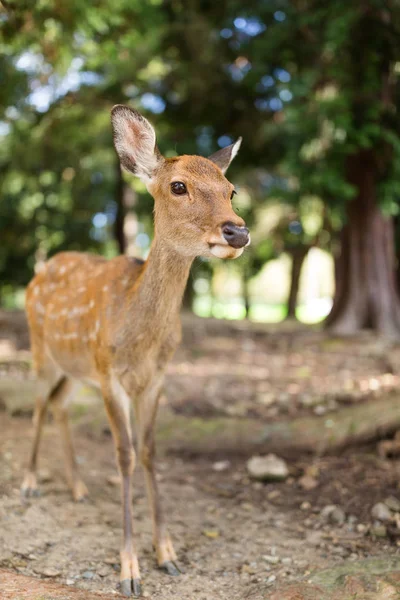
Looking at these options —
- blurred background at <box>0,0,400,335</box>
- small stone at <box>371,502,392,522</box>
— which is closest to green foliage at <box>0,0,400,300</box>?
blurred background at <box>0,0,400,335</box>

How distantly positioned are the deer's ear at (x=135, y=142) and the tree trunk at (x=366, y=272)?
6.96 m

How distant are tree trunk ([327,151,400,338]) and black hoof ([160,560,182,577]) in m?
6.95

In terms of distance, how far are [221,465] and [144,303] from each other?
6.95 ft

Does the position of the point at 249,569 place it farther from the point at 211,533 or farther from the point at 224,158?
the point at 224,158

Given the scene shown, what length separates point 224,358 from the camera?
8.70m

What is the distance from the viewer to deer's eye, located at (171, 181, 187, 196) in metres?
3.38

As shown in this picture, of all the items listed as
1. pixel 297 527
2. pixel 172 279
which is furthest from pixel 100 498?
pixel 172 279

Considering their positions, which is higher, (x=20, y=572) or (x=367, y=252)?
(x=367, y=252)

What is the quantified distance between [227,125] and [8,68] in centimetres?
541

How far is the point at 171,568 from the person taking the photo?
3529 mm

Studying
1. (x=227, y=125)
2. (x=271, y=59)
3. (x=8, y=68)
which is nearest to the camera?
(x=8, y=68)

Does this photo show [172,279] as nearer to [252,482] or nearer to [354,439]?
[252,482]

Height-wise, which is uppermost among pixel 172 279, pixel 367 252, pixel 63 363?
pixel 367 252

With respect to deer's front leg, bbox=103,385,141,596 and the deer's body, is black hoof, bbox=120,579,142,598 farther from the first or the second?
the deer's body
